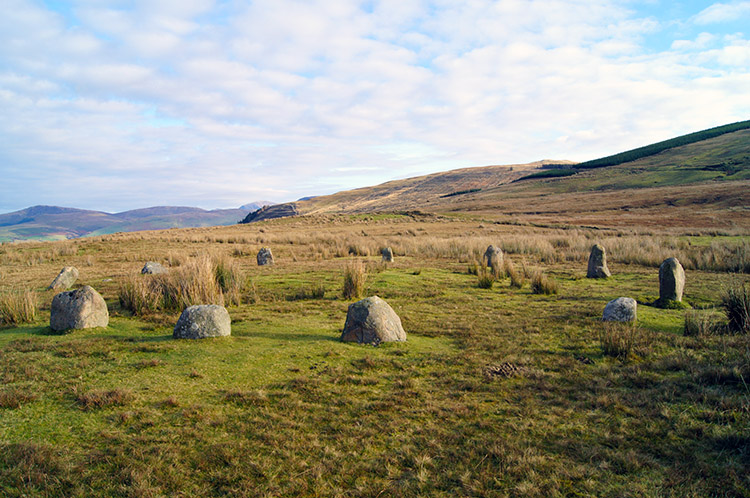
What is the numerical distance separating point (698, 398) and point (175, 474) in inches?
229

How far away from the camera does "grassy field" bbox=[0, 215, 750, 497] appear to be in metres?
3.36

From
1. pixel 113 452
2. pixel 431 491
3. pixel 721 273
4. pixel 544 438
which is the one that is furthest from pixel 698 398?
pixel 721 273

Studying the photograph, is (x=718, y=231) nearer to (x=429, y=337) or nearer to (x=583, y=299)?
(x=583, y=299)

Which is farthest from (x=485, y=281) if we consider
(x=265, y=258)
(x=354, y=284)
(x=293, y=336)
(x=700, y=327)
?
(x=265, y=258)

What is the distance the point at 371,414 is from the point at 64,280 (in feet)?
43.3

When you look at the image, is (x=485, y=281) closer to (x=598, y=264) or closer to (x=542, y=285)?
(x=542, y=285)

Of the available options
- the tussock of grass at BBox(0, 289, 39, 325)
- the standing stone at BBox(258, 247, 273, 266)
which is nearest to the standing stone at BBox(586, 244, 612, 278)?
the standing stone at BBox(258, 247, 273, 266)

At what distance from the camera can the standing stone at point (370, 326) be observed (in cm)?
731

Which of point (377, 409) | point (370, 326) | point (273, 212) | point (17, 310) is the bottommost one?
point (377, 409)

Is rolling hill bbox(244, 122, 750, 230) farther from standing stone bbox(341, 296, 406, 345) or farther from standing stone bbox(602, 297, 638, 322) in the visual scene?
standing stone bbox(341, 296, 406, 345)

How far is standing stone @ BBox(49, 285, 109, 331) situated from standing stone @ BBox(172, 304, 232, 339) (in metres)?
1.79

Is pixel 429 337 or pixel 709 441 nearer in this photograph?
pixel 709 441

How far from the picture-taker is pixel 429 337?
7949 mm

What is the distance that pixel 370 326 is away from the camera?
288 inches
